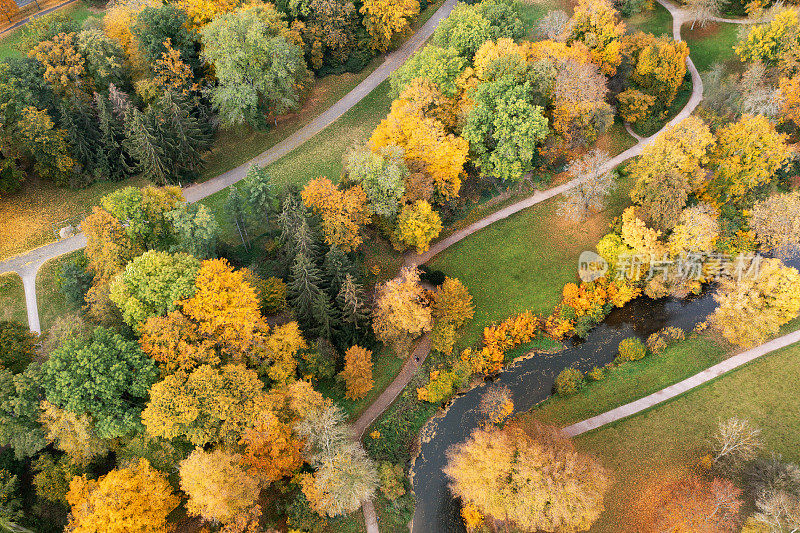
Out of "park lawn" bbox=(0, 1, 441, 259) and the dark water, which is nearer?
A: the dark water

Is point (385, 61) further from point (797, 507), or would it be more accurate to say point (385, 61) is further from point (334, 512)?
point (797, 507)

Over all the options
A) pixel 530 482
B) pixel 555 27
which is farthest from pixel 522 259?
pixel 555 27

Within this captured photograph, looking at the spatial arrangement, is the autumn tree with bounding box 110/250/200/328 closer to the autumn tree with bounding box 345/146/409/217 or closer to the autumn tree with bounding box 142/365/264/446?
the autumn tree with bounding box 142/365/264/446

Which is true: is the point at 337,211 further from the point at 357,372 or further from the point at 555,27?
the point at 555,27

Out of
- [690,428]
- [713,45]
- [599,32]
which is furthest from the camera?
[713,45]

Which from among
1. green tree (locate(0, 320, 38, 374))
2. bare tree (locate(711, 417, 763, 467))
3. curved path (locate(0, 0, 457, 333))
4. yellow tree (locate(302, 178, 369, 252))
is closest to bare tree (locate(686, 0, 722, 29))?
curved path (locate(0, 0, 457, 333))


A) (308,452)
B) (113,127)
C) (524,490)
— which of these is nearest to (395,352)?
(308,452)

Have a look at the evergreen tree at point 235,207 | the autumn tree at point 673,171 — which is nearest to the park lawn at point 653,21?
the autumn tree at point 673,171
